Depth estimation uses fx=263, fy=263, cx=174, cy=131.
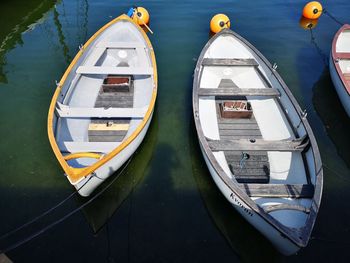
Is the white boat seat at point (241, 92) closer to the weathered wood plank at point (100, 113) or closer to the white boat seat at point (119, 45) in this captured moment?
the weathered wood plank at point (100, 113)

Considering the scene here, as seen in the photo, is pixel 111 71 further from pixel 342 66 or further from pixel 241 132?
pixel 342 66

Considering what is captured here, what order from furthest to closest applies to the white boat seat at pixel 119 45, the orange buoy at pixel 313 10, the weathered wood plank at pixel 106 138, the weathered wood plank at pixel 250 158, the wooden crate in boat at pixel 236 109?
the orange buoy at pixel 313 10 → the white boat seat at pixel 119 45 → the wooden crate in boat at pixel 236 109 → the weathered wood plank at pixel 106 138 → the weathered wood plank at pixel 250 158

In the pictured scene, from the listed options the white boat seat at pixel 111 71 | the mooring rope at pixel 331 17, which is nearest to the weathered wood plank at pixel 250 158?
the white boat seat at pixel 111 71

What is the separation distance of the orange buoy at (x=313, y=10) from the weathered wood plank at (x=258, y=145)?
1356 cm

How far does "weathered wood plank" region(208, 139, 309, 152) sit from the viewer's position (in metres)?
7.88

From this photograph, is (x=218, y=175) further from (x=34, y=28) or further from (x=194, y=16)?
(x=34, y=28)

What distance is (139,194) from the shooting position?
28.0 ft

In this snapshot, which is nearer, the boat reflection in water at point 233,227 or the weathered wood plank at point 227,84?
the boat reflection in water at point 233,227

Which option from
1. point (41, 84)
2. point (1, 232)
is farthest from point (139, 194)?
point (41, 84)

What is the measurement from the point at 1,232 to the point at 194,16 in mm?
16491

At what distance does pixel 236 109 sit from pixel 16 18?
16.5 meters

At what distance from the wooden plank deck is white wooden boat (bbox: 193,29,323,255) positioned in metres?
2.79

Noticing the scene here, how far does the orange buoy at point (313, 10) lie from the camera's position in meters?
17.3

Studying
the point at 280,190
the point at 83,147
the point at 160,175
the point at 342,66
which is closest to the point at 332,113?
the point at 342,66
